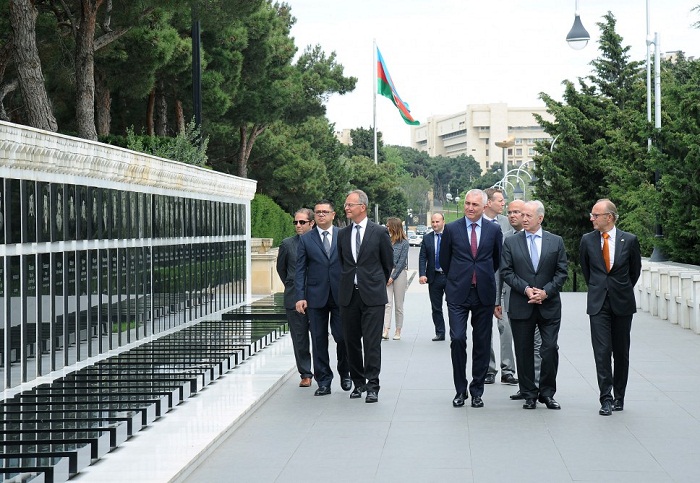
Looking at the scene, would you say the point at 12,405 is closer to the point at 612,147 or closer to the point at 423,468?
the point at 423,468

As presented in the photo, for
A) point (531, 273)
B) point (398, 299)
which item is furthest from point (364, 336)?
point (398, 299)

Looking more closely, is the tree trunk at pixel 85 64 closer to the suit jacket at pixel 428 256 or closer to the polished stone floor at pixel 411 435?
the suit jacket at pixel 428 256

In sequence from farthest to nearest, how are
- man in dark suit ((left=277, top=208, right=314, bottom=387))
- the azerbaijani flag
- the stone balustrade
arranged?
the azerbaijani flag → the stone balustrade → man in dark suit ((left=277, top=208, right=314, bottom=387))

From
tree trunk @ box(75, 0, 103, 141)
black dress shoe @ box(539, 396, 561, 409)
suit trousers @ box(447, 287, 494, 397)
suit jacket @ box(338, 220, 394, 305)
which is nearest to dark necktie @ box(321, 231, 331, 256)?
suit jacket @ box(338, 220, 394, 305)

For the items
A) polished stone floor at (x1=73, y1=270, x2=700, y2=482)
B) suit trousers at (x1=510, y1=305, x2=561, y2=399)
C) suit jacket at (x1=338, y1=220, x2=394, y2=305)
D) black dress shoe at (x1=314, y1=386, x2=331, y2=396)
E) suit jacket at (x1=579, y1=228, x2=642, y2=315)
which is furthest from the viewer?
black dress shoe at (x1=314, y1=386, x2=331, y2=396)

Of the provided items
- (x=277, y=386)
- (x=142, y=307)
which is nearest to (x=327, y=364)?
(x=277, y=386)

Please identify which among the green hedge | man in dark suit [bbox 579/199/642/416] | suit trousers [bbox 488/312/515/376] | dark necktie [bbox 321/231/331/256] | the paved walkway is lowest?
the paved walkway

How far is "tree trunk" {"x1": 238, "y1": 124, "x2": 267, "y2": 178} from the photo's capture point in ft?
154

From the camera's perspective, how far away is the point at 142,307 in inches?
617

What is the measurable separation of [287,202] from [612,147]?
Answer: 21258 millimetres

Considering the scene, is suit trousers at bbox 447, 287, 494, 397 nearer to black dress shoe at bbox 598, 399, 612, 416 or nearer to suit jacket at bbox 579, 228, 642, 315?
suit jacket at bbox 579, 228, 642, 315

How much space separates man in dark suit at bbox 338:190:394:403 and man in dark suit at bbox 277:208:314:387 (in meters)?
0.99

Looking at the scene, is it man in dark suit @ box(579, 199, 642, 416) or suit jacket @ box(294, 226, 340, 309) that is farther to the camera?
suit jacket @ box(294, 226, 340, 309)

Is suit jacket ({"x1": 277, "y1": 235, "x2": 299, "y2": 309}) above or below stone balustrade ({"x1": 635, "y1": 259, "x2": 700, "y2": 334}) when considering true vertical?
above
